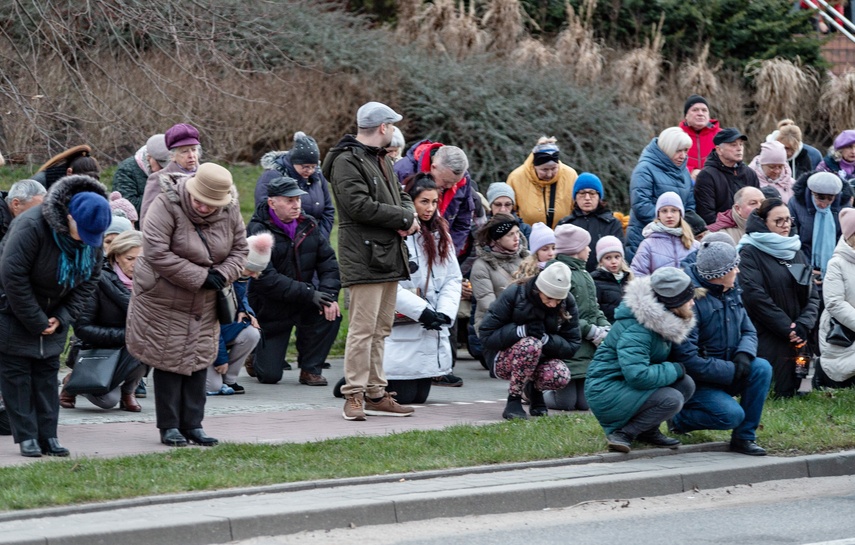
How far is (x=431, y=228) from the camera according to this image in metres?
11.6

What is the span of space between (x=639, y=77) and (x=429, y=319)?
12.8 m

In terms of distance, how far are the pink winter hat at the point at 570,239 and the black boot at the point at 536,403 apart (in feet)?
4.36

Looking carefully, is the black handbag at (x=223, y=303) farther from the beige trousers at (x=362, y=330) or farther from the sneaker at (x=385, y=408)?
the sneaker at (x=385, y=408)

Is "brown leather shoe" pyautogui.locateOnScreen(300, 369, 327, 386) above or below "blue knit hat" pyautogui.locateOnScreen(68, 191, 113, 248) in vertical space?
below

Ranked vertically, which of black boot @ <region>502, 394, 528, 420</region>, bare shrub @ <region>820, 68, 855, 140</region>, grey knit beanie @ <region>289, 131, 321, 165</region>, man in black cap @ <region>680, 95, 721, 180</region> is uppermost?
bare shrub @ <region>820, 68, 855, 140</region>

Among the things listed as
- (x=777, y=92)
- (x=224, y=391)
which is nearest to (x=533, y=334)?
(x=224, y=391)

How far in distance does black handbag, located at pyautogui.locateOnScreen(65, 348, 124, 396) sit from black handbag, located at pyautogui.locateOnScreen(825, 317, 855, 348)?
592 cm

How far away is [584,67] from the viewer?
73.2 feet

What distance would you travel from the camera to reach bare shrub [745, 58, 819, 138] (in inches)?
928

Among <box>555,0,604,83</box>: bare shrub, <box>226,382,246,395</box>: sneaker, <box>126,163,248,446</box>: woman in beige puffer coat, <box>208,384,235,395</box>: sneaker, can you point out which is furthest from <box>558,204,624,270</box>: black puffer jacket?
<box>555,0,604,83</box>: bare shrub

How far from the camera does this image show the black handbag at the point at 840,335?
1132 cm

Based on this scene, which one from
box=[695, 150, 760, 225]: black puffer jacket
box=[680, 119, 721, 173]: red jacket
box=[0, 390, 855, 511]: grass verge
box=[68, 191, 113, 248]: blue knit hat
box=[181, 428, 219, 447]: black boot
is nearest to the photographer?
box=[0, 390, 855, 511]: grass verge

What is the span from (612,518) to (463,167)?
17.3ft

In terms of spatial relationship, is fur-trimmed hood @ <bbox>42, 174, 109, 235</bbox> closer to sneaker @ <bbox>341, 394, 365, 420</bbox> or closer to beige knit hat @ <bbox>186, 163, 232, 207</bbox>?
beige knit hat @ <bbox>186, 163, 232, 207</bbox>
